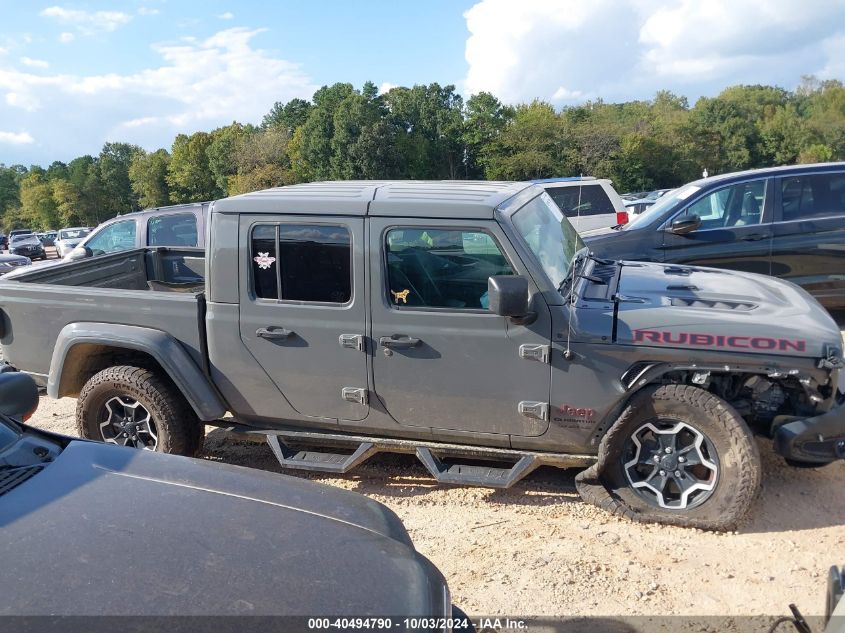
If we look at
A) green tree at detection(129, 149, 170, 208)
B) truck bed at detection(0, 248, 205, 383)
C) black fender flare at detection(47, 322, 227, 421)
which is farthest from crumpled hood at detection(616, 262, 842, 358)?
green tree at detection(129, 149, 170, 208)

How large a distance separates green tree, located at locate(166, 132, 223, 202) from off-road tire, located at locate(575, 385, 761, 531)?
187 feet

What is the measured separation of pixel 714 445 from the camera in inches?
143

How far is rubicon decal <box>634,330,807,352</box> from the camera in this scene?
11.5 ft

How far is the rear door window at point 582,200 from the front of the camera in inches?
460

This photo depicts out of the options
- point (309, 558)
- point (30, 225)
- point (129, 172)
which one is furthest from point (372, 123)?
point (309, 558)

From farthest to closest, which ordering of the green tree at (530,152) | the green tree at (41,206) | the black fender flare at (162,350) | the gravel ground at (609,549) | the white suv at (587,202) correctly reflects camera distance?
the green tree at (41,206) → the green tree at (530,152) → the white suv at (587,202) → the black fender flare at (162,350) → the gravel ground at (609,549)

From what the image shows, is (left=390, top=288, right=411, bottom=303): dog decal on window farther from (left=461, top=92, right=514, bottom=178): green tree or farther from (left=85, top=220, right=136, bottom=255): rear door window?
(left=461, top=92, right=514, bottom=178): green tree

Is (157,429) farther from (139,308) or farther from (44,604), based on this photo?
(44,604)

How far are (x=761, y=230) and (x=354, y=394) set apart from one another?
17.3ft

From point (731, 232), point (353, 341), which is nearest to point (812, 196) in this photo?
point (731, 232)

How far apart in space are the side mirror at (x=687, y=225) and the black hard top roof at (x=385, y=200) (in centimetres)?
348

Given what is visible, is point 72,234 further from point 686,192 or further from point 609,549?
point 609,549

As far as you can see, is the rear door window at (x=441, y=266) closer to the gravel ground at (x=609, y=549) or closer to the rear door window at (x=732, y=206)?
the gravel ground at (x=609, y=549)

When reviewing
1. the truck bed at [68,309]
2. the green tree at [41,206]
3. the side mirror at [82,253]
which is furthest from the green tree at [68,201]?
the truck bed at [68,309]
